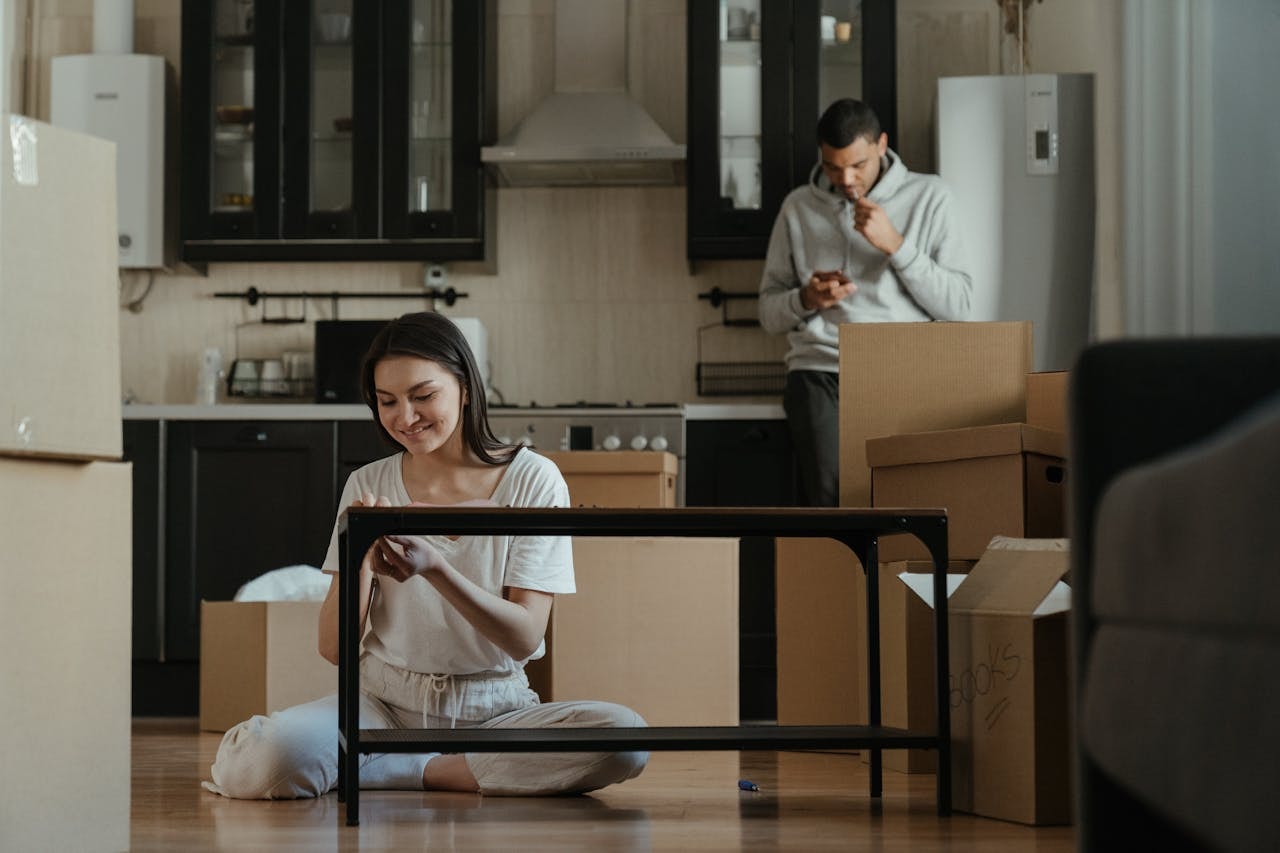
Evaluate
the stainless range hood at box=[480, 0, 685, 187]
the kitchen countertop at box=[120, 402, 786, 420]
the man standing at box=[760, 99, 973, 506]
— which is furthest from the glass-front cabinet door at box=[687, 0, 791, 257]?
the kitchen countertop at box=[120, 402, 786, 420]

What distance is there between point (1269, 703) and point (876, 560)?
1.59 m

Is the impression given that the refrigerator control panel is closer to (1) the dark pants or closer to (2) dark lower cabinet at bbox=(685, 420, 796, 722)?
(1) the dark pants

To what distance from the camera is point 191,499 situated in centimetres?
457

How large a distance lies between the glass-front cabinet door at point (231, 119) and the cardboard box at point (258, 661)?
1.40 metres

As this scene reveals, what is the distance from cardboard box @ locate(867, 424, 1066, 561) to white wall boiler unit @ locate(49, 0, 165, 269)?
9.41 ft

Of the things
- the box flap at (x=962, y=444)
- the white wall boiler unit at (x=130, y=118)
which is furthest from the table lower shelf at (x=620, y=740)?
the white wall boiler unit at (x=130, y=118)

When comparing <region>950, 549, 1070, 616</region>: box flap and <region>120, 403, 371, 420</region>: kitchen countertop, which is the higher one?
<region>120, 403, 371, 420</region>: kitchen countertop

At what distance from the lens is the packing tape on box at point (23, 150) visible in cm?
155

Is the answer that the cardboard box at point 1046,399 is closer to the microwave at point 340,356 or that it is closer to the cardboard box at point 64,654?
the cardboard box at point 64,654

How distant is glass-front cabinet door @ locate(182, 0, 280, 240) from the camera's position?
473 cm

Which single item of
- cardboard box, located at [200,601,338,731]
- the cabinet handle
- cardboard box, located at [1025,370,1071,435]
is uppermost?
cardboard box, located at [1025,370,1071,435]

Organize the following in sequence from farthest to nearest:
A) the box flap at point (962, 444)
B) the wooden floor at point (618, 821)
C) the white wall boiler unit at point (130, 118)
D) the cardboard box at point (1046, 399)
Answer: the white wall boiler unit at point (130, 118) < the cardboard box at point (1046, 399) < the box flap at point (962, 444) < the wooden floor at point (618, 821)

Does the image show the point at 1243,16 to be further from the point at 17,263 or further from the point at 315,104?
the point at 315,104

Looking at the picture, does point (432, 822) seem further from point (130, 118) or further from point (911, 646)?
point (130, 118)
